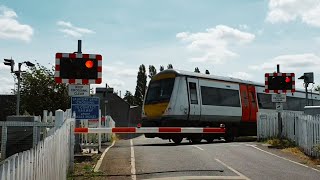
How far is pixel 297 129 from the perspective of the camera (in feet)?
61.2

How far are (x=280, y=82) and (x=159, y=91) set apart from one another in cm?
584

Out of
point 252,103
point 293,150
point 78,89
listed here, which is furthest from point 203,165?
point 252,103

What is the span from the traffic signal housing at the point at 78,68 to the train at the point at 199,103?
375 inches

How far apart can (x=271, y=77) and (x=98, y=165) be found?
1130cm

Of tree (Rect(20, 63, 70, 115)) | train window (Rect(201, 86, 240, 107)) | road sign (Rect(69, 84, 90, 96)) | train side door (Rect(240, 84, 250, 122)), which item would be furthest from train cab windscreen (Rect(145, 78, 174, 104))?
tree (Rect(20, 63, 70, 115))

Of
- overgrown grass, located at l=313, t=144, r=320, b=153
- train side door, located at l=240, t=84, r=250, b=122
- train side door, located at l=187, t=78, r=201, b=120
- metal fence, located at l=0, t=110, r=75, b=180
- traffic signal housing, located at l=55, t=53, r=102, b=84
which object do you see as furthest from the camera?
train side door, located at l=240, t=84, r=250, b=122

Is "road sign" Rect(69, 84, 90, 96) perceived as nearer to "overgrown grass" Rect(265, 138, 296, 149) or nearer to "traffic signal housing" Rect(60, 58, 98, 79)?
"traffic signal housing" Rect(60, 58, 98, 79)

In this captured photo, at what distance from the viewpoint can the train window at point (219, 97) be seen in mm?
22703

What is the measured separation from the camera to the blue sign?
41.3ft

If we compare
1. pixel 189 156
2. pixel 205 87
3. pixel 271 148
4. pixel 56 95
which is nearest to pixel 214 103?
pixel 205 87

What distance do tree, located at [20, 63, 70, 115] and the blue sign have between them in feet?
105

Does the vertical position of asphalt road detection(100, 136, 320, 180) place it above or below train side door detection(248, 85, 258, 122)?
below

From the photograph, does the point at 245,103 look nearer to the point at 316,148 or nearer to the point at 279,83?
the point at 279,83

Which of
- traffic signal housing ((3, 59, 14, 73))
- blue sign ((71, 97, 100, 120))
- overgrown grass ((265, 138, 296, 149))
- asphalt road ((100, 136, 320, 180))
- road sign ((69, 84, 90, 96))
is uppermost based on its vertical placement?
traffic signal housing ((3, 59, 14, 73))
